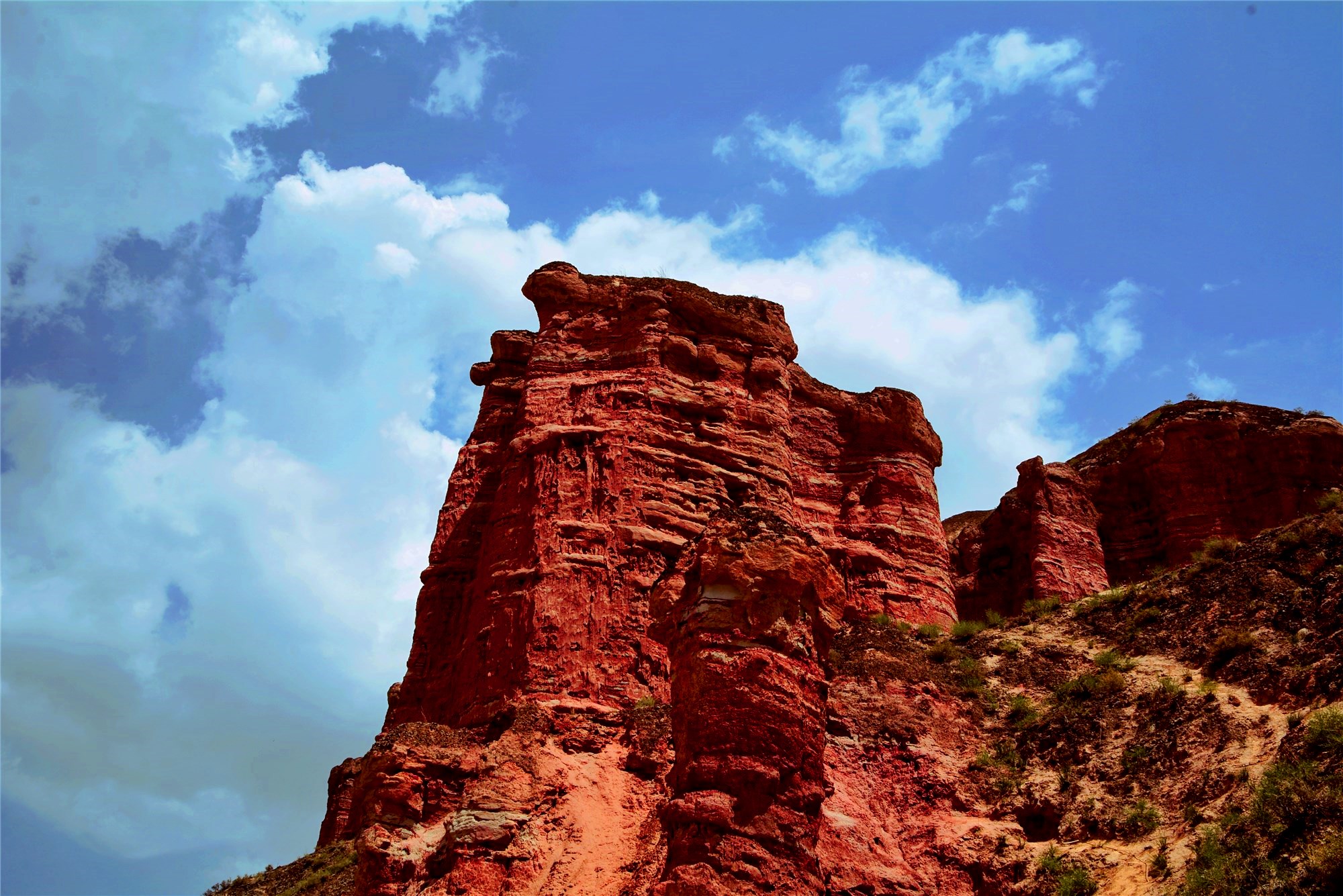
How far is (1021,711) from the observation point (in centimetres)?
2541

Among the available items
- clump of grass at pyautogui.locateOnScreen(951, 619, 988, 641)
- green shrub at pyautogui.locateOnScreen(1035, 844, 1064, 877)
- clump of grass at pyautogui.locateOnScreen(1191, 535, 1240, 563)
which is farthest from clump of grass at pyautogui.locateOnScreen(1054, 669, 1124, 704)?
clump of grass at pyautogui.locateOnScreen(1191, 535, 1240, 563)

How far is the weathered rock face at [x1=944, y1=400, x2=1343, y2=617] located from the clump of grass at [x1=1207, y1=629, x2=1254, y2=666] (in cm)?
1562

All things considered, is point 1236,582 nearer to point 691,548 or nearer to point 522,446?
point 691,548

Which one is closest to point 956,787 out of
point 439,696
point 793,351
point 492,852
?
point 492,852

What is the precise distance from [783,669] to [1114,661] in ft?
34.5

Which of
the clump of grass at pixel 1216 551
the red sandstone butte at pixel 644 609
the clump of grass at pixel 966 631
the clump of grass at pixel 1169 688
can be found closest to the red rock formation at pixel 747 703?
the red sandstone butte at pixel 644 609

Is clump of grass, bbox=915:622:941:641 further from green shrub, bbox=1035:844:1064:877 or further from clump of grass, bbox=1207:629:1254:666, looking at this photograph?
green shrub, bbox=1035:844:1064:877

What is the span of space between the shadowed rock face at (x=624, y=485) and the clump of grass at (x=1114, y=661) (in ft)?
19.6

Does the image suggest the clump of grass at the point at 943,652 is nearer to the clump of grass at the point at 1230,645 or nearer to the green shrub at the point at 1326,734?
the clump of grass at the point at 1230,645

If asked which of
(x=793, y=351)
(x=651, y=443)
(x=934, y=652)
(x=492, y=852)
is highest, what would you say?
(x=793, y=351)

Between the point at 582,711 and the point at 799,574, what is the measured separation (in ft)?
27.0

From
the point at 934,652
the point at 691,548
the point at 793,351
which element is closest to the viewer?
the point at 691,548

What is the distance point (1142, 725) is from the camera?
23.0 metres

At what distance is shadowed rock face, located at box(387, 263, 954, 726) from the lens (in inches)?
1092
